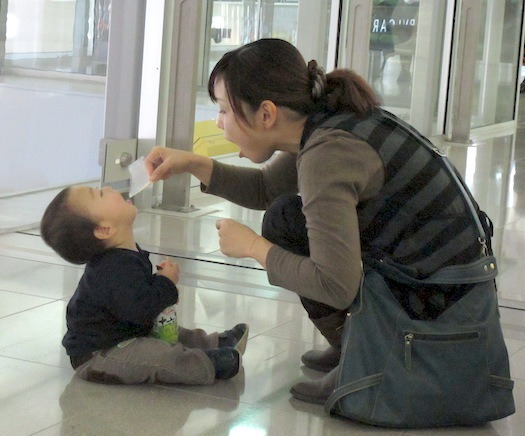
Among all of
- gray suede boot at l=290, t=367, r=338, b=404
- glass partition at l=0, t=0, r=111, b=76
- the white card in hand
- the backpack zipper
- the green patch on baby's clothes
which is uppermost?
glass partition at l=0, t=0, r=111, b=76

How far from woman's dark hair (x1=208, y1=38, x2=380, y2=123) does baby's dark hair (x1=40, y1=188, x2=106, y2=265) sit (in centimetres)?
49

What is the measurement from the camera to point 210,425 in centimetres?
220

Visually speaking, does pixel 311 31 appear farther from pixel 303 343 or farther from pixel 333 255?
pixel 333 255

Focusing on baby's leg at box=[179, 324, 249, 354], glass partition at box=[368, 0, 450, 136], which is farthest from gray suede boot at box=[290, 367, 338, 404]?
glass partition at box=[368, 0, 450, 136]

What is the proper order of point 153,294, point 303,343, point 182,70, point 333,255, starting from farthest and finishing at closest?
point 182,70
point 303,343
point 153,294
point 333,255

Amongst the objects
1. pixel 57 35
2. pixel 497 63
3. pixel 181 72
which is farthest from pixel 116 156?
pixel 497 63

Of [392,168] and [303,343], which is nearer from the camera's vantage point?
[392,168]

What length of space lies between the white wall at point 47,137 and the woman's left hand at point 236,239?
253 centimetres

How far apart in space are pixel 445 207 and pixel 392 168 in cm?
16

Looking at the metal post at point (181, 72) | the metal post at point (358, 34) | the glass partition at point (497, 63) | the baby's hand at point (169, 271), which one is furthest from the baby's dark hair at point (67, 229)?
the glass partition at point (497, 63)

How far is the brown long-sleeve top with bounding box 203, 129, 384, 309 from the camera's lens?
2131mm

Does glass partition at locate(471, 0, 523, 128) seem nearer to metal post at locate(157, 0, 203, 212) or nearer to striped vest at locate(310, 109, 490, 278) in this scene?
metal post at locate(157, 0, 203, 212)

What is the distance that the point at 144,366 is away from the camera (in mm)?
2422

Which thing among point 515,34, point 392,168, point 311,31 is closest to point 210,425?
point 392,168
